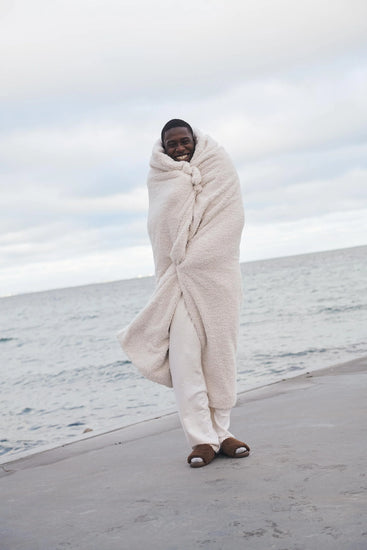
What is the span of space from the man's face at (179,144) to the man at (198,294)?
12 millimetres

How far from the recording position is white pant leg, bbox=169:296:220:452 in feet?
11.0

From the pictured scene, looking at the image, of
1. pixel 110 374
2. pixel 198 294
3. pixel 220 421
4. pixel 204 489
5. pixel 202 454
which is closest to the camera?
pixel 204 489

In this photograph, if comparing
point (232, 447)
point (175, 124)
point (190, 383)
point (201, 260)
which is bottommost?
point (232, 447)

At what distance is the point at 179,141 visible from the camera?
3.54 metres

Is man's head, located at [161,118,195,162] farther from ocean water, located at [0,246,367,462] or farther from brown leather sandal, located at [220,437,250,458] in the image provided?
ocean water, located at [0,246,367,462]

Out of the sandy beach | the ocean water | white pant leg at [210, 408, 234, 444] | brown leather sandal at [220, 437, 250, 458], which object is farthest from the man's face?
the ocean water

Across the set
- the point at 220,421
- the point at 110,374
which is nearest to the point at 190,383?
the point at 220,421

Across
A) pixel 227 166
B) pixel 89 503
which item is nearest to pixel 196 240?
pixel 227 166

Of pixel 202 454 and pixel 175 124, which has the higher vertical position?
pixel 175 124

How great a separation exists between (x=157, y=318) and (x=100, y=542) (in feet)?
4.53

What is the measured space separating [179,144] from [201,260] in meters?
0.70

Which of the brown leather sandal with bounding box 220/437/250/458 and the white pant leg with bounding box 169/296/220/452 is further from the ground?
the white pant leg with bounding box 169/296/220/452

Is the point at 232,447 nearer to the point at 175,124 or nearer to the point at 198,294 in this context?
the point at 198,294

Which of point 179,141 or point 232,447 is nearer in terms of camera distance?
point 232,447
